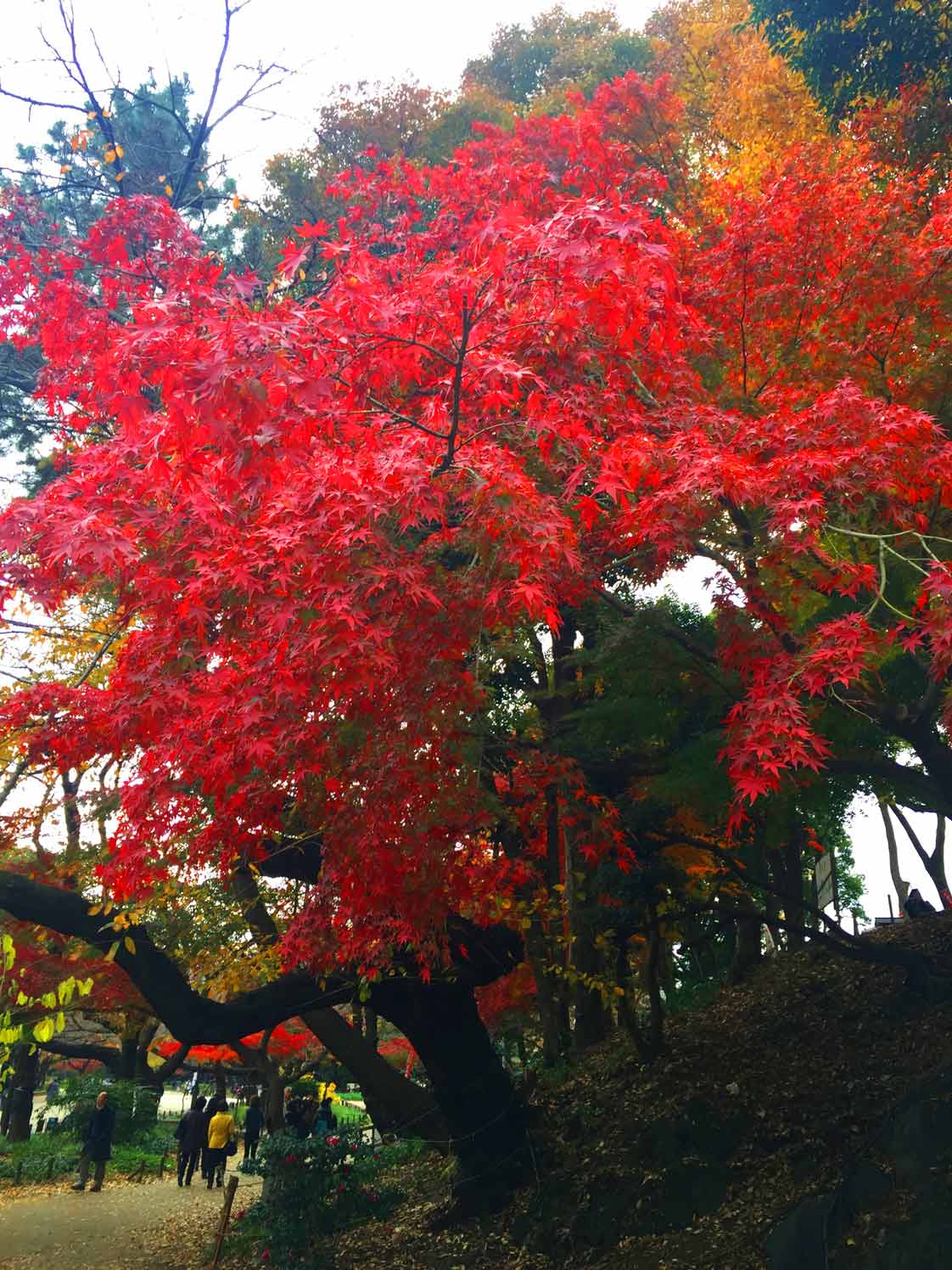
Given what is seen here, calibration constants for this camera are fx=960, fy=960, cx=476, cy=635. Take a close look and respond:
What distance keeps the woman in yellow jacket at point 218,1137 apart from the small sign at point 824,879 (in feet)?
31.9

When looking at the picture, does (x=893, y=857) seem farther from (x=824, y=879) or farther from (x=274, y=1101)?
(x=274, y=1101)

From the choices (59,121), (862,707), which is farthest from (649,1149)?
(59,121)

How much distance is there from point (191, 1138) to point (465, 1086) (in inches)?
335

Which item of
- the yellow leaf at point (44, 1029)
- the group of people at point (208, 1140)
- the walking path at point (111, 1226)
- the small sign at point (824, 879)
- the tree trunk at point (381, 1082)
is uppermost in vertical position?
the small sign at point (824, 879)

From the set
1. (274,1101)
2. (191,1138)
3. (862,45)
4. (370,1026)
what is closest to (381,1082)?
(274,1101)

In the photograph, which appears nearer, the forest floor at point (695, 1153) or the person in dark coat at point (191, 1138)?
the forest floor at point (695, 1153)

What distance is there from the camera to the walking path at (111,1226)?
34.4ft

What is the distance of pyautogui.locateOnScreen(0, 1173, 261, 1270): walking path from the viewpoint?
10.5 metres

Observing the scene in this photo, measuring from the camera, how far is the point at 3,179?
10.0 meters

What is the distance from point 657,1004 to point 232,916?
18.2 ft

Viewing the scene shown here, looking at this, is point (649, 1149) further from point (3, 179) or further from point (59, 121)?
point (59, 121)

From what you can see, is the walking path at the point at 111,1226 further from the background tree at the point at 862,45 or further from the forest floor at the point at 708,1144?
the background tree at the point at 862,45

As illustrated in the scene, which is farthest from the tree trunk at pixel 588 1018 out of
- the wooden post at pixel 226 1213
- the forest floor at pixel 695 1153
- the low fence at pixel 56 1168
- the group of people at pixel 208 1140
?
the low fence at pixel 56 1168

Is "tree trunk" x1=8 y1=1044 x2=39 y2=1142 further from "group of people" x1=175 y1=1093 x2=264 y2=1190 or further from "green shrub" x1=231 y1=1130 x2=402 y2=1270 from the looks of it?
"green shrub" x1=231 y1=1130 x2=402 y2=1270
